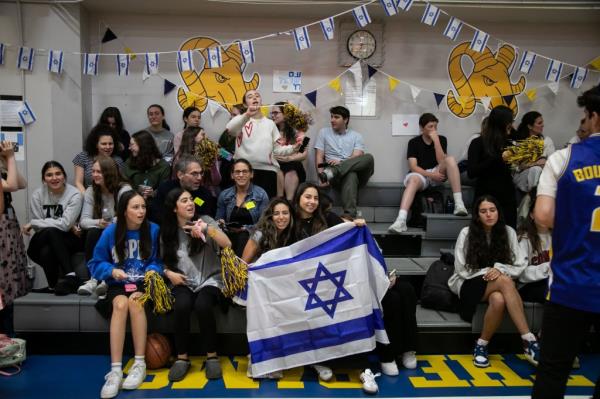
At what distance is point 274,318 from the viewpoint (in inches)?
137

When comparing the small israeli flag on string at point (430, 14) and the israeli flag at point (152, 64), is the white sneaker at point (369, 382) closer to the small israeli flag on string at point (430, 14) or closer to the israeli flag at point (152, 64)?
the small israeli flag on string at point (430, 14)

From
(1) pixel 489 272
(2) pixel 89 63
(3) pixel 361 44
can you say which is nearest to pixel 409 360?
(1) pixel 489 272

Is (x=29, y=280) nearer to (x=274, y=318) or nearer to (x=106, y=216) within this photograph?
(x=106, y=216)

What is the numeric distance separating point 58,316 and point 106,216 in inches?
37.6

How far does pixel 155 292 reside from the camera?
3545 mm

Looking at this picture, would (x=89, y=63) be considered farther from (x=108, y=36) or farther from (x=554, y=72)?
(x=554, y=72)

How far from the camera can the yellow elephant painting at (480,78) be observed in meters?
6.48

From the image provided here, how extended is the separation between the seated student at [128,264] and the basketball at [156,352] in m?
0.10

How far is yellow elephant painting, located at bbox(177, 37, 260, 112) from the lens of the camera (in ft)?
20.6

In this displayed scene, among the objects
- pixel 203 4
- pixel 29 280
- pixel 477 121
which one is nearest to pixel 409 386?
pixel 29 280

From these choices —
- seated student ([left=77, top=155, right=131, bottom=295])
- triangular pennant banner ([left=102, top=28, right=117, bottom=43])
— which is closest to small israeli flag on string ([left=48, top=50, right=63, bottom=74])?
triangular pennant banner ([left=102, top=28, right=117, bottom=43])

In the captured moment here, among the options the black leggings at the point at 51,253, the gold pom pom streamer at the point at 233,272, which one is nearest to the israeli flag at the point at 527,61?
the gold pom pom streamer at the point at 233,272

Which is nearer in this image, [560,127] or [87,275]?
[87,275]

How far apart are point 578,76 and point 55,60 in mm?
6070
